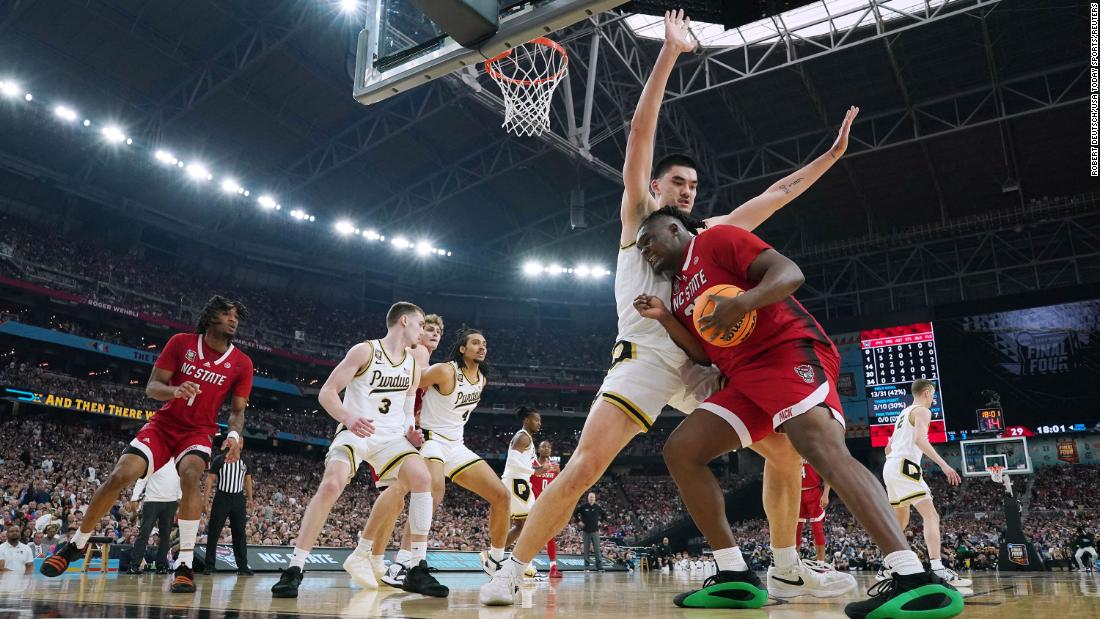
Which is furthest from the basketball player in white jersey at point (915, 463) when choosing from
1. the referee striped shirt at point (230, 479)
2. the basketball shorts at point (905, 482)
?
the referee striped shirt at point (230, 479)

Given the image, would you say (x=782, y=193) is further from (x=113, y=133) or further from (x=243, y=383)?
(x=113, y=133)

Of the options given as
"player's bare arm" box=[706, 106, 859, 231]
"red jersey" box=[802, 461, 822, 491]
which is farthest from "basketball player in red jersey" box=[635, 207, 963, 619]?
"red jersey" box=[802, 461, 822, 491]

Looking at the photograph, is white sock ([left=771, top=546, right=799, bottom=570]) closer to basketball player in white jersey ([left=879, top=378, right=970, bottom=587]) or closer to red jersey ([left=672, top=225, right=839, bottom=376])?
red jersey ([left=672, top=225, right=839, bottom=376])

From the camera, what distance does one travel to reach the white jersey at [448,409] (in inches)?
255

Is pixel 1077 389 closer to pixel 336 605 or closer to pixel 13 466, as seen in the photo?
pixel 336 605

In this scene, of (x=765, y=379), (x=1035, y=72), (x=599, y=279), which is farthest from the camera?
(x=599, y=279)

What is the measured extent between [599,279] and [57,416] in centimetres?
2192

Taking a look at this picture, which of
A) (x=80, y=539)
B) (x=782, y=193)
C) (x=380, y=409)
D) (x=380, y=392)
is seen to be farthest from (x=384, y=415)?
(x=782, y=193)

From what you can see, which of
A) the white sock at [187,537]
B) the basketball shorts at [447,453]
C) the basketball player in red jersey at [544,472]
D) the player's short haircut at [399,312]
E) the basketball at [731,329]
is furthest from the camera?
the basketball player in red jersey at [544,472]

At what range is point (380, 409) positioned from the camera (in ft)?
18.4

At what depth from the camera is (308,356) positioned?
102ft

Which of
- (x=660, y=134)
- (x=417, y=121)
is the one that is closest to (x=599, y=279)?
(x=660, y=134)

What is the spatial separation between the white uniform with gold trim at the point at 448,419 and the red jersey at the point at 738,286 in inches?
134

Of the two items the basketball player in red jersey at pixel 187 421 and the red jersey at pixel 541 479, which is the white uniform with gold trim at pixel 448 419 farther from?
the red jersey at pixel 541 479
